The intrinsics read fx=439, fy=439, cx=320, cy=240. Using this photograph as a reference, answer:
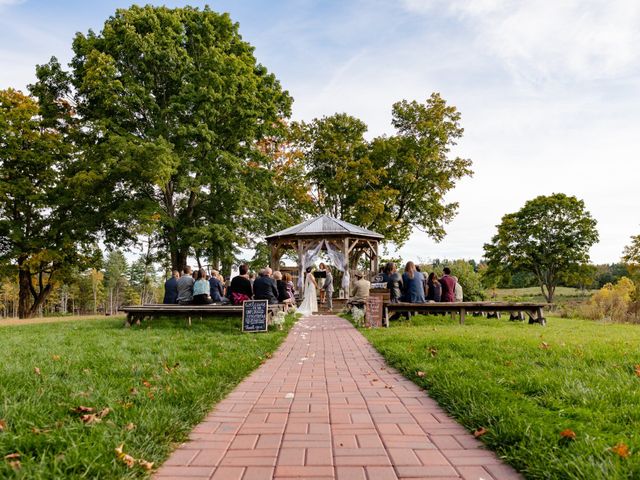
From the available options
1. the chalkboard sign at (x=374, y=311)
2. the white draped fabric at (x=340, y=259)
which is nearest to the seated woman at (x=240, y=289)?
the chalkboard sign at (x=374, y=311)

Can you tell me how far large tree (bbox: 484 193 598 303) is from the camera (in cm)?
3753

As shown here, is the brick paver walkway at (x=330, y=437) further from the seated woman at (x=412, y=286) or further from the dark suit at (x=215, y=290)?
the dark suit at (x=215, y=290)

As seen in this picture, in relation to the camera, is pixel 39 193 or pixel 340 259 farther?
pixel 39 193

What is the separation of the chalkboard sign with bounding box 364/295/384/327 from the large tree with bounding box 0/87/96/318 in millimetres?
14087

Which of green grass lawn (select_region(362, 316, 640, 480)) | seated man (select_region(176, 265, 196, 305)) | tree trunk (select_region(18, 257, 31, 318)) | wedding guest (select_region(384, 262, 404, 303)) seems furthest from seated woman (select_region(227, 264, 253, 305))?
tree trunk (select_region(18, 257, 31, 318))

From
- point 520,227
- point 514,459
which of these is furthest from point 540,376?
point 520,227

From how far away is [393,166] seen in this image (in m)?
30.0

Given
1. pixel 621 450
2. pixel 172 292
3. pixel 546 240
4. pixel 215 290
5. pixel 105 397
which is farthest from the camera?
pixel 546 240

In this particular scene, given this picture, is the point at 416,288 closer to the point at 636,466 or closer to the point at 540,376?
the point at 540,376

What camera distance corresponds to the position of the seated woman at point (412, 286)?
11.9m

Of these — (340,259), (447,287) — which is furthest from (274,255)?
(447,287)

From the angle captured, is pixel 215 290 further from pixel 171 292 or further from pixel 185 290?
pixel 171 292

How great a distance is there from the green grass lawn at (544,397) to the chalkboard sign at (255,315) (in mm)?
3784

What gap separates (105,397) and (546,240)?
135 ft
